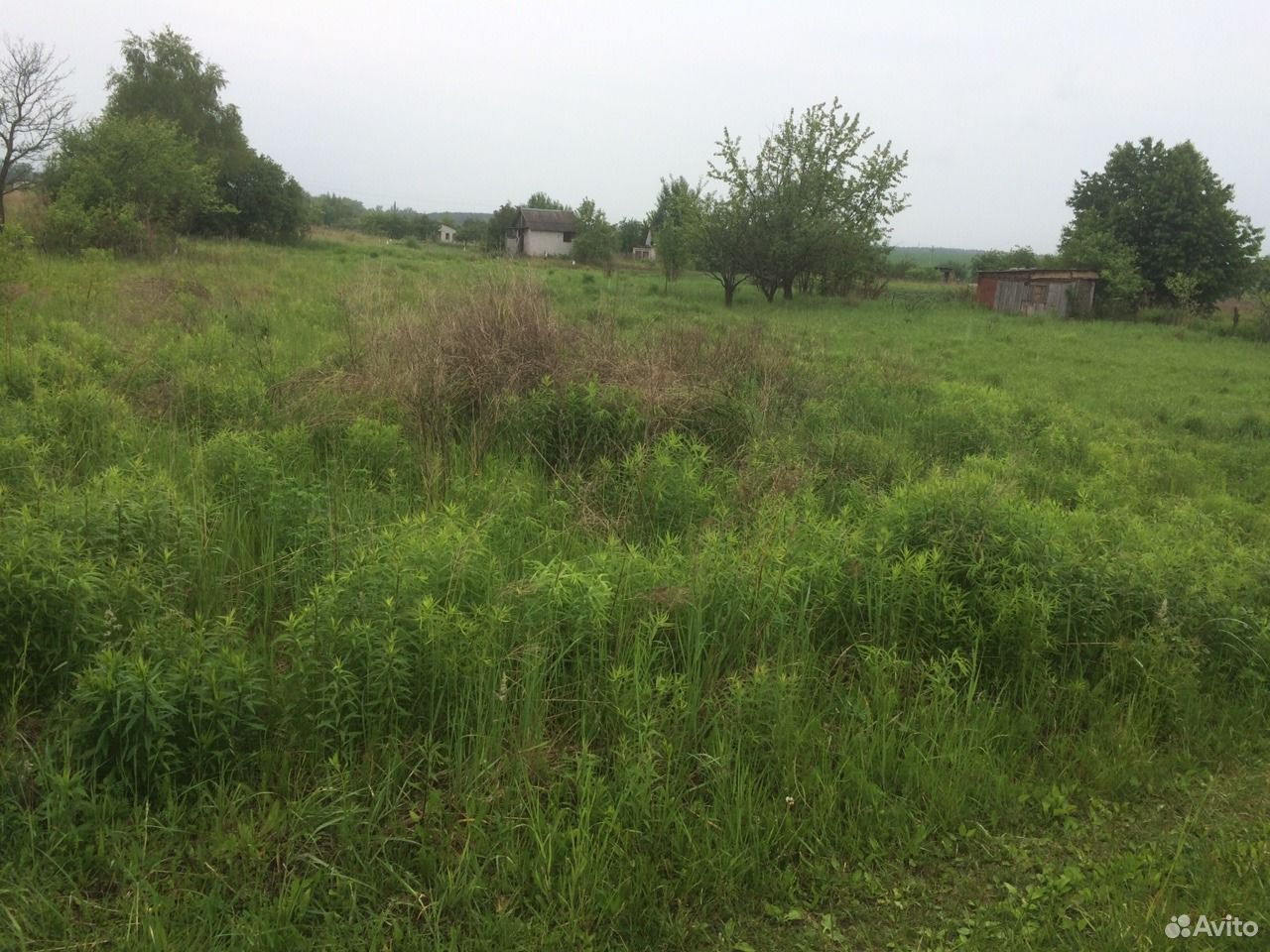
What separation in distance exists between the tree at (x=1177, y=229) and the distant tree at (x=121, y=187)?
37.6 m

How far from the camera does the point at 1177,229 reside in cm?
3478

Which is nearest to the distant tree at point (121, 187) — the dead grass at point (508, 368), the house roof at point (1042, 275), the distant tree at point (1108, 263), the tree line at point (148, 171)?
A: the tree line at point (148, 171)

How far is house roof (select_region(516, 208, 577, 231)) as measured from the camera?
207 ft

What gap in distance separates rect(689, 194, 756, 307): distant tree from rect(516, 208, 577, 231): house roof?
38451 mm

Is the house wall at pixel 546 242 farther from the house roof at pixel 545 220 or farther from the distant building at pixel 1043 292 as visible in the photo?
the distant building at pixel 1043 292

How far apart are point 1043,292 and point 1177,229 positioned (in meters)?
9.70

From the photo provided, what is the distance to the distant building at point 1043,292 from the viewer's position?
31078 mm

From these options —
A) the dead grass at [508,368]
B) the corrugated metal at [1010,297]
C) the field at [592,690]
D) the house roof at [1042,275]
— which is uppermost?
the house roof at [1042,275]

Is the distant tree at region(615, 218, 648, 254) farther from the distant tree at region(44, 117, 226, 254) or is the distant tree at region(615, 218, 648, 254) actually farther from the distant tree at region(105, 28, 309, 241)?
the distant tree at region(44, 117, 226, 254)

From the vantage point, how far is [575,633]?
11.7ft

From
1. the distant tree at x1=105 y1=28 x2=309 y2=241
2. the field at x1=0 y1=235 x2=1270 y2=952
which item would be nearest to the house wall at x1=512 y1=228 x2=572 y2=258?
the distant tree at x1=105 y1=28 x2=309 y2=241

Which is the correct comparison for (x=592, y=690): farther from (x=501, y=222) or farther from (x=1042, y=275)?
(x=501, y=222)

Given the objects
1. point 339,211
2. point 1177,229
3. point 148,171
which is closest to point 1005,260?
point 1177,229

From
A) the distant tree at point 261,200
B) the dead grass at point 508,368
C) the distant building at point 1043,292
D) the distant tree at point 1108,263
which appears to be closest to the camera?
the dead grass at point 508,368
